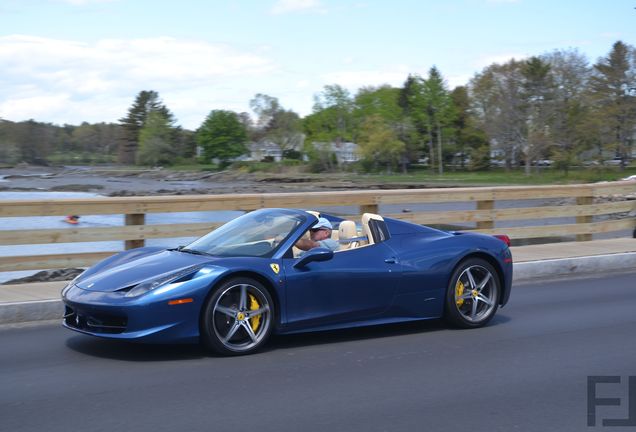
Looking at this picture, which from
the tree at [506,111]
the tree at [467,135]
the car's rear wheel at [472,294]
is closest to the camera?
the car's rear wheel at [472,294]

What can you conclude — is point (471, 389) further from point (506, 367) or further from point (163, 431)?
point (163, 431)

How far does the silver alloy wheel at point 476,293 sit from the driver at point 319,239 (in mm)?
1449

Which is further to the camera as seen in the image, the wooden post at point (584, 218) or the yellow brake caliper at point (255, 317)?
the wooden post at point (584, 218)

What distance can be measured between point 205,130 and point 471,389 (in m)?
110

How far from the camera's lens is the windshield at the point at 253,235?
696 cm

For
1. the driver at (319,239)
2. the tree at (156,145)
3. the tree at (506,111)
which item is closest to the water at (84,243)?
the driver at (319,239)

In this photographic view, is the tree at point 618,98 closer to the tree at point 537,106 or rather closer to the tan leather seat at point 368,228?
the tree at point 537,106

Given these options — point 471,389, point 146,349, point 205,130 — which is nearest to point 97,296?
point 146,349

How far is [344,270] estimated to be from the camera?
704 cm

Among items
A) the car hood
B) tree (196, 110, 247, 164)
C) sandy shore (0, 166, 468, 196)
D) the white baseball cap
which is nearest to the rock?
the car hood

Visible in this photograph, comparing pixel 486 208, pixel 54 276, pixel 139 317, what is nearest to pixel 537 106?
pixel 486 208

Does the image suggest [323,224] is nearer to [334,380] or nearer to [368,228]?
[368,228]

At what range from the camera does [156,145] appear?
9950 centimetres

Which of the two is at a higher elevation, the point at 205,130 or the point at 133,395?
the point at 205,130
